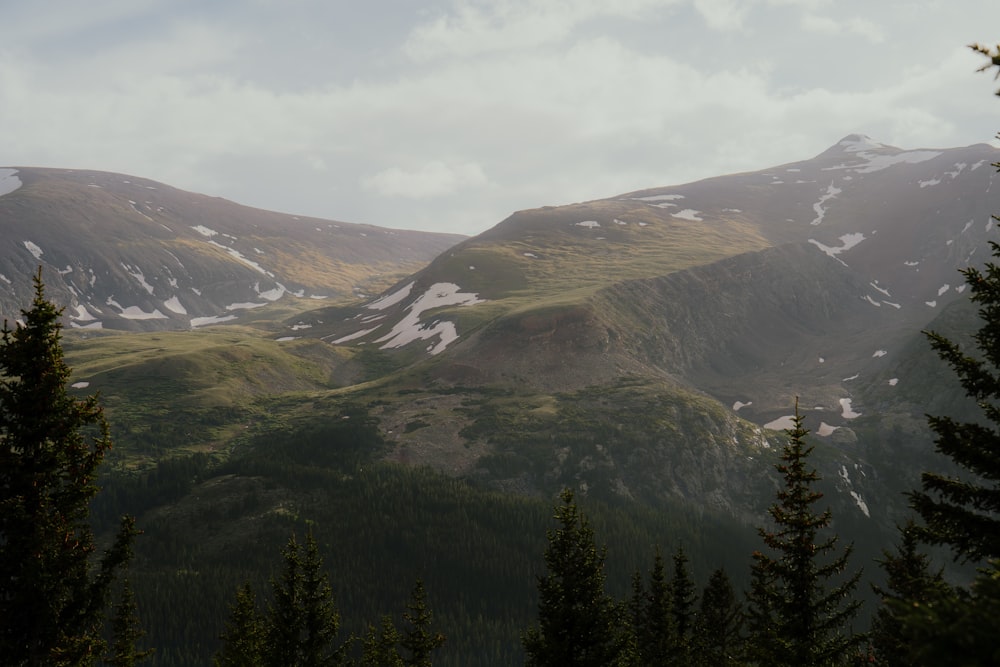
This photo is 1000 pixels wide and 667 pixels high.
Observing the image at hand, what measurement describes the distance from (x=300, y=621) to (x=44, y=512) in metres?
14.8

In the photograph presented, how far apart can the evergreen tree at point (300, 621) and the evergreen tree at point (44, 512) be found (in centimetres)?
1160

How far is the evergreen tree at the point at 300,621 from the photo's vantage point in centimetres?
2709

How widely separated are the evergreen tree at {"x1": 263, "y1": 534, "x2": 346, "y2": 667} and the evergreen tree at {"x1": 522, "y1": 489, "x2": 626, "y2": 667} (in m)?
10.1

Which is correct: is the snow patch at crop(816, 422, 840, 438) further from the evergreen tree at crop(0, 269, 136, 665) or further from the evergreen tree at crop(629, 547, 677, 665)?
the evergreen tree at crop(0, 269, 136, 665)

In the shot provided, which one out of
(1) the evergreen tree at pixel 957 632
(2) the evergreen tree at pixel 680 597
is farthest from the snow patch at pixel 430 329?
(1) the evergreen tree at pixel 957 632

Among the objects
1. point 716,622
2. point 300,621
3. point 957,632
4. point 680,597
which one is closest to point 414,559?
point 716,622

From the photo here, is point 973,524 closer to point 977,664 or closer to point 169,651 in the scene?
point 977,664

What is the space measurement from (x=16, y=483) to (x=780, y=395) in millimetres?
160345

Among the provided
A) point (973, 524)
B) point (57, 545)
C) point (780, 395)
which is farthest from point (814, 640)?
point (780, 395)

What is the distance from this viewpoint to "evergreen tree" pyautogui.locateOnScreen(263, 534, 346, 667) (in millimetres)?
27094

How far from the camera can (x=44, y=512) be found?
15.4 metres

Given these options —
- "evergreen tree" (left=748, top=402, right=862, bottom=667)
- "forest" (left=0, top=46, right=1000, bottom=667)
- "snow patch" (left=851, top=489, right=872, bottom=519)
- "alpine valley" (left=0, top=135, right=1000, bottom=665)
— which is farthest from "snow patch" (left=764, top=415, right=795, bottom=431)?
"evergreen tree" (left=748, top=402, right=862, bottom=667)

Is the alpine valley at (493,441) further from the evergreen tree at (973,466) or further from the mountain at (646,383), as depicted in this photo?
the evergreen tree at (973,466)

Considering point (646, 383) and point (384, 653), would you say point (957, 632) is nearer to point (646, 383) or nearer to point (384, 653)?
point (384, 653)
